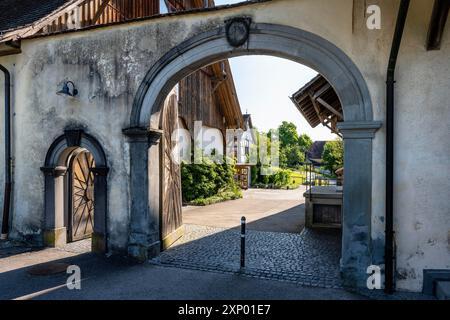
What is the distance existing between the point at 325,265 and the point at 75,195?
620 centimetres

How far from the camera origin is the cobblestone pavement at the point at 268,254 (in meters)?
5.90

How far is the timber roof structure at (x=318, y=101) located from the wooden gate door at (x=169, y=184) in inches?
117

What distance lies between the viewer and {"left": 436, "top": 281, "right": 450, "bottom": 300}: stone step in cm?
459

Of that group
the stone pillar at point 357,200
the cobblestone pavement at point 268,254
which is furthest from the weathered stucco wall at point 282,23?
the cobblestone pavement at point 268,254

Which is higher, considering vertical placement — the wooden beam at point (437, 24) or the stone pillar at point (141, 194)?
the wooden beam at point (437, 24)

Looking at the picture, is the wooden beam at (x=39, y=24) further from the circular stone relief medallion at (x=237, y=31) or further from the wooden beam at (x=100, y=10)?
the circular stone relief medallion at (x=237, y=31)

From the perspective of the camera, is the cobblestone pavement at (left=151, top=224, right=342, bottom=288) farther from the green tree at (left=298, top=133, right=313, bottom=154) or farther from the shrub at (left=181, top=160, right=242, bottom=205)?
the green tree at (left=298, top=133, right=313, bottom=154)

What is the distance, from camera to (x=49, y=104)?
7695mm

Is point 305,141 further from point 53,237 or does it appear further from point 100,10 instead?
point 53,237

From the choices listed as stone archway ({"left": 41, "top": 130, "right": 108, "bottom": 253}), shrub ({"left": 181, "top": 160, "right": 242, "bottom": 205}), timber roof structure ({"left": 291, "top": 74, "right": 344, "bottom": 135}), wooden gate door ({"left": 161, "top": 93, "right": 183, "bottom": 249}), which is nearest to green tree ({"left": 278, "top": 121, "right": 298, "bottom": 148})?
shrub ({"left": 181, "top": 160, "right": 242, "bottom": 205})

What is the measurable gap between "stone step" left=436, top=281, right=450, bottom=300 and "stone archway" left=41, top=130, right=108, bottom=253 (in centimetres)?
615

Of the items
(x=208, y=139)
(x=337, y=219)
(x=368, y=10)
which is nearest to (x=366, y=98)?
(x=368, y=10)
